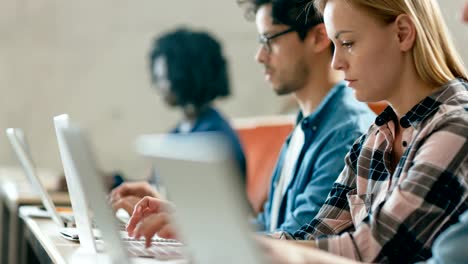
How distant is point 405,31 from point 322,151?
0.80 m

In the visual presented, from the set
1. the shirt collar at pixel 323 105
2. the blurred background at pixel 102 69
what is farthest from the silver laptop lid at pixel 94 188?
the blurred background at pixel 102 69

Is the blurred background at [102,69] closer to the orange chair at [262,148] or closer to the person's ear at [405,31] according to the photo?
the orange chair at [262,148]

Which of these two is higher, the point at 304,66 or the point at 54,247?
the point at 304,66

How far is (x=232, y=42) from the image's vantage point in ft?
18.1

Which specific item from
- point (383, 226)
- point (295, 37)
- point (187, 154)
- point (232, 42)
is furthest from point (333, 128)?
point (232, 42)

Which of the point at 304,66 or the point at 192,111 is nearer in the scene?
the point at 304,66

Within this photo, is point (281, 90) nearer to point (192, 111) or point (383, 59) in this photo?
point (383, 59)

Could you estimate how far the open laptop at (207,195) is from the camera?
973mm

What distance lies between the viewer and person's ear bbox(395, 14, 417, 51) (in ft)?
5.53

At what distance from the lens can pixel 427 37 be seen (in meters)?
1.70

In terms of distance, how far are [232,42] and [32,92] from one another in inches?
50.7

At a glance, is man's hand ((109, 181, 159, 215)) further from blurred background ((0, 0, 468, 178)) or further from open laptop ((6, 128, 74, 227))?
blurred background ((0, 0, 468, 178))

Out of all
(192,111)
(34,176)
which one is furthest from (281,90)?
(192,111)

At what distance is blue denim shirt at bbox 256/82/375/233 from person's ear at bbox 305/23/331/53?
18 centimetres
